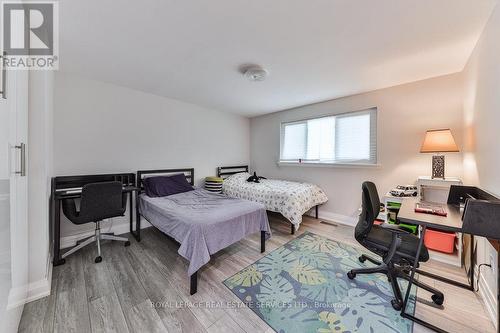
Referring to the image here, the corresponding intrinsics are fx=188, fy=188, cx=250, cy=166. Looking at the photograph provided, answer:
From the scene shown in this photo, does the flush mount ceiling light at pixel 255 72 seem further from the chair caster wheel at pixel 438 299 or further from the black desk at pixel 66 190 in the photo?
the chair caster wheel at pixel 438 299

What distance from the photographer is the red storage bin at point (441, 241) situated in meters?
2.23

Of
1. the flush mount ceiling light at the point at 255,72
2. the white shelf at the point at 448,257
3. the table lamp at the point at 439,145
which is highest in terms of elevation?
the flush mount ceiling light at the point at 255,72

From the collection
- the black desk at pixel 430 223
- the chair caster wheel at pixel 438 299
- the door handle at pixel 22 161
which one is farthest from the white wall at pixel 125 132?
the chair caster wheel at pixel 438 299

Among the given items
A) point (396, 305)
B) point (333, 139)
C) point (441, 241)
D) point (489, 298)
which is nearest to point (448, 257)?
point (441, 241)

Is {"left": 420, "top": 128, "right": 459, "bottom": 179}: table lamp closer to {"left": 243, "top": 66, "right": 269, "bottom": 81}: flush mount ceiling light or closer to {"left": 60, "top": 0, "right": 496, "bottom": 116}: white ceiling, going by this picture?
{"left": 60, "top": 0, "right": 496, "bottom": 116}: white ceiling

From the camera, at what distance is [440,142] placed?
2234mm

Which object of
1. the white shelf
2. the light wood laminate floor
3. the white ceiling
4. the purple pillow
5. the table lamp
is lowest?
the light wood laminate floor

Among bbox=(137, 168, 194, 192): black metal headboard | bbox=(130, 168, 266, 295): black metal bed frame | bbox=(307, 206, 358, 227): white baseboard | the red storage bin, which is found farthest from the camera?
bbox=(307, 206, 358, 227): white baseboard

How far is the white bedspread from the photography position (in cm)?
299

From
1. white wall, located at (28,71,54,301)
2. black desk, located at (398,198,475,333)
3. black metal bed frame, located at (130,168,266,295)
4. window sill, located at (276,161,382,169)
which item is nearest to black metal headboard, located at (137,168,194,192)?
black metal bed frame, located at (130,168,266,295)

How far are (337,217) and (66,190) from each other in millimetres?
4191

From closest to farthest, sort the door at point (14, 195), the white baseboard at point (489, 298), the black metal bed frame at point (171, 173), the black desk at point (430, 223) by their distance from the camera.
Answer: the door at point (14, 195) → the black desk at point (430, 223) → the white baseboard at point (489, 298) → the black metal bed frame at point (171, 173)

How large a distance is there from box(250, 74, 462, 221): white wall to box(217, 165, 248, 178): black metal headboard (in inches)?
60.0

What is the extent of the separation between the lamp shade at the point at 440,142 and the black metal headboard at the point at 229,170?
11.6 ft
